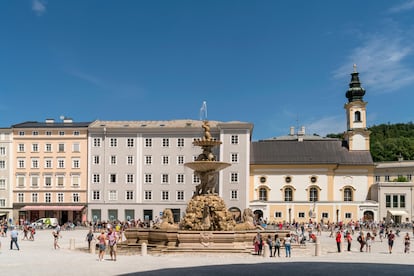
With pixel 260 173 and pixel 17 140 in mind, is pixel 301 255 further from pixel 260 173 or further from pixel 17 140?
pixel 17 140

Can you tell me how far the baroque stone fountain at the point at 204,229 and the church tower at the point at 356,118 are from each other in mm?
45273

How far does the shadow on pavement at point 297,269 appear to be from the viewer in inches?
706

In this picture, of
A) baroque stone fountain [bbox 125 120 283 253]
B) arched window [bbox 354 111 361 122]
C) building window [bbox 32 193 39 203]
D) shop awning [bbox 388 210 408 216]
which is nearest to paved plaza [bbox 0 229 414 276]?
baroque stone fountain [bbox 125 120 283 253]

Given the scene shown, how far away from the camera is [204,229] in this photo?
1176 inches

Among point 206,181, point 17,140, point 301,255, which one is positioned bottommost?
A: point 301,255

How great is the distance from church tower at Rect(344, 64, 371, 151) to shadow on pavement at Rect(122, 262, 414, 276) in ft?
181

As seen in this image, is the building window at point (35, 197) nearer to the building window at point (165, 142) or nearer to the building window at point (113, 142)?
the building window at point (113, 142)

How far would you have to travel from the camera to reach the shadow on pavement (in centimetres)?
1792

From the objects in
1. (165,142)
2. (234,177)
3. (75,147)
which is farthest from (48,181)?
(234,177)

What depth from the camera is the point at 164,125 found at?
6844 cm

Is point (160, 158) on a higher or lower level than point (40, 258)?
higher

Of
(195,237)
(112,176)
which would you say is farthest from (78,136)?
(195,237)

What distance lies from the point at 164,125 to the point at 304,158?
20630mm

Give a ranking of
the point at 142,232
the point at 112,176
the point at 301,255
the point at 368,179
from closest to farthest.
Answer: the point at 301,255 → the point at 142,232 → the point at 112,176 → the point at 368,179
